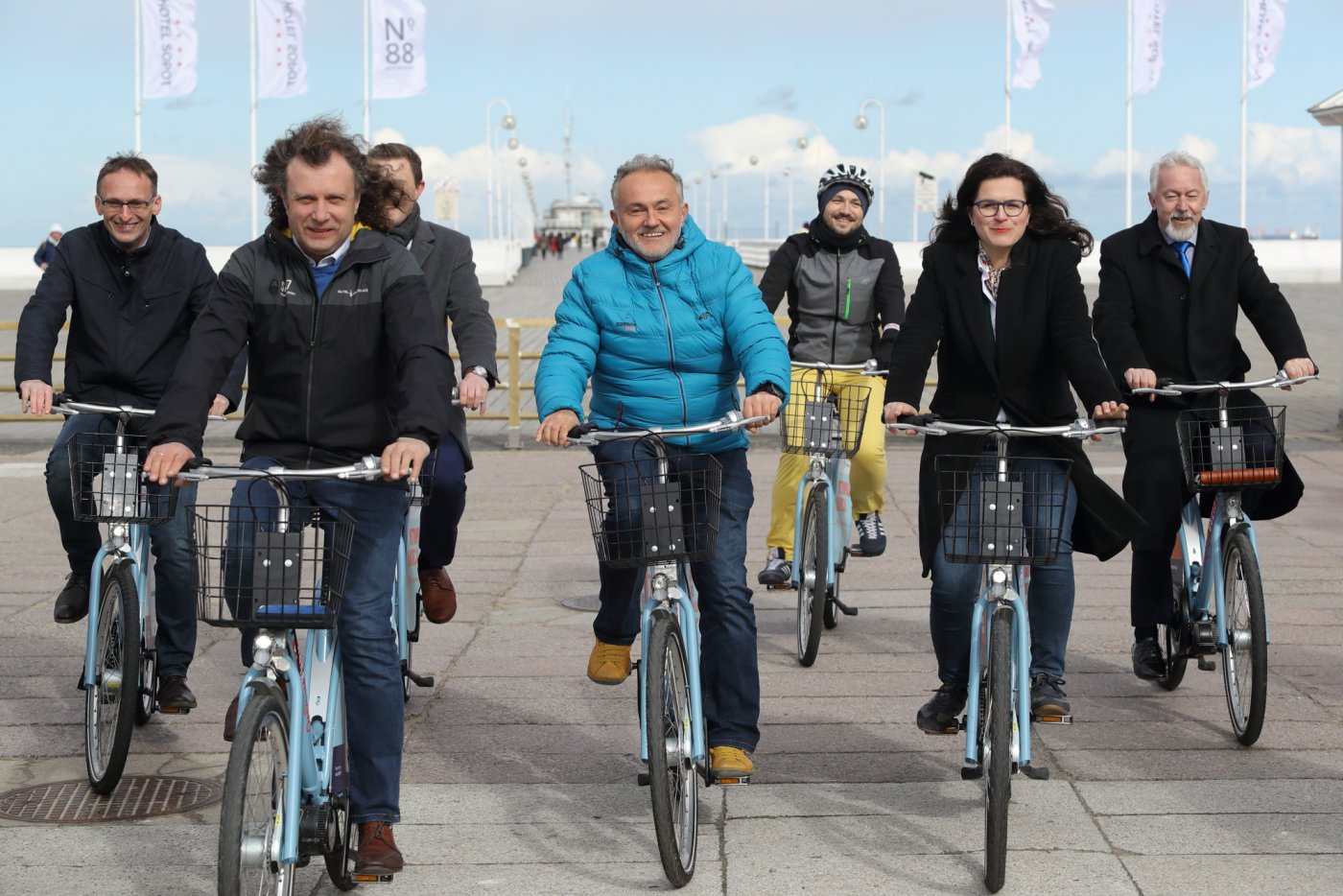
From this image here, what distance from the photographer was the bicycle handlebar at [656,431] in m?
4.43

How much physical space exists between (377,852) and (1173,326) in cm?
342

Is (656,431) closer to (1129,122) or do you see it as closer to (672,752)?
(672,752)

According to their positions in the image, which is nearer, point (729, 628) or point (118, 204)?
point (729, 628)

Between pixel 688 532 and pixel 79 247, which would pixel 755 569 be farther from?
pixel 688 532

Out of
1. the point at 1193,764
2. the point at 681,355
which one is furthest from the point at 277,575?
the point at 1193,764

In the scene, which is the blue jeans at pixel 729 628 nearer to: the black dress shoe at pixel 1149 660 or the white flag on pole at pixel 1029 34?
the black dress shoe at pixel 1149 660

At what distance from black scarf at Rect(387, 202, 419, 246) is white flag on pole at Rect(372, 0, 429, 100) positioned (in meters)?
33.9

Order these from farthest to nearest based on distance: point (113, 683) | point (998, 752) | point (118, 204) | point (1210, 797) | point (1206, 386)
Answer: point (118, 204) → point (1206, 386) → point (113, 683) → point (1210, 797) → point (998, 752)

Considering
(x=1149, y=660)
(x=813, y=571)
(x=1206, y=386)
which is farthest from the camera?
(x=813, y=571)

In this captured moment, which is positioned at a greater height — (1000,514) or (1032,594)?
(1000,514)

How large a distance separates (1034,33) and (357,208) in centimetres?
4022

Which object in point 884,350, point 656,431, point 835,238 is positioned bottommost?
point 656,431

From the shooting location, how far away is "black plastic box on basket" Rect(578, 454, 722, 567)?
4492 millimetres

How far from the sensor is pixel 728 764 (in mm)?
4941
